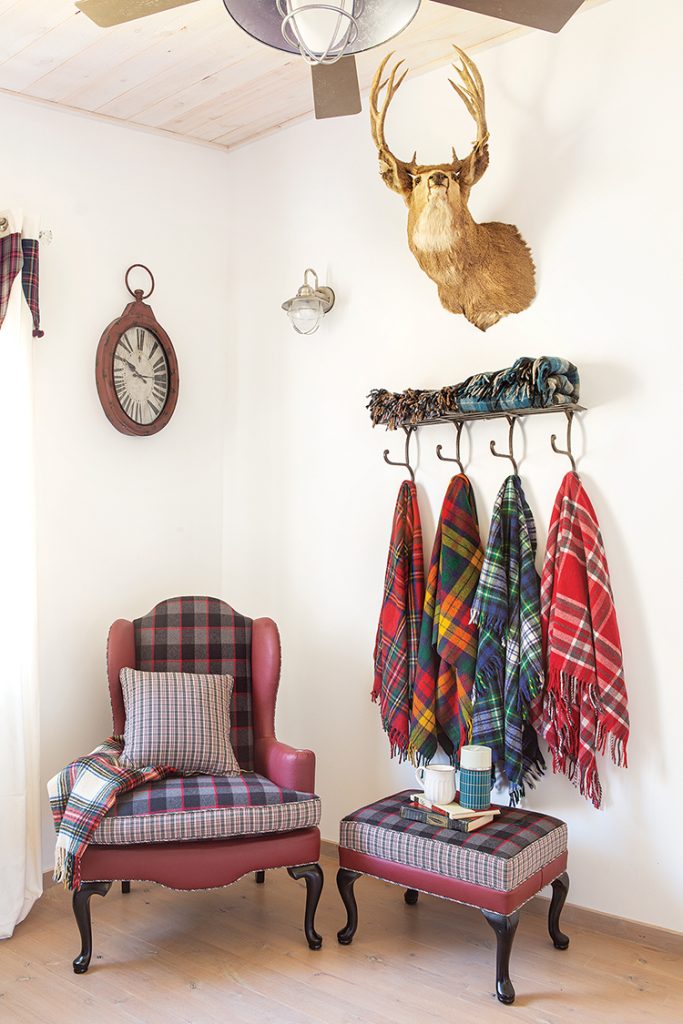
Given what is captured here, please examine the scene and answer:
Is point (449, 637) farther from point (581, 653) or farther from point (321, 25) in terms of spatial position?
point (321, 25)

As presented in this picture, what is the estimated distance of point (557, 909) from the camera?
2.77 meters

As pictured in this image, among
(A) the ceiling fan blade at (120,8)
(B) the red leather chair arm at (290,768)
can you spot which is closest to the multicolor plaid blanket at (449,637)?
(B) the red leather chair arm at (290,768)

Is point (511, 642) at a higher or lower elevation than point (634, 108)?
lower

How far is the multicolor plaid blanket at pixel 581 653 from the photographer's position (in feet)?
9.16

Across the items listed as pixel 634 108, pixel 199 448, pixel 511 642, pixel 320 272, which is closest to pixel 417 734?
pixel 511 642

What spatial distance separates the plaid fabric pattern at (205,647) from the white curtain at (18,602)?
40 centimetres

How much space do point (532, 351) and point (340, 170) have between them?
3.73 feet

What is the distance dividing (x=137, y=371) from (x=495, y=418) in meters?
1.42

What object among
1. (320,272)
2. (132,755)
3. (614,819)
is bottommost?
(614,819)

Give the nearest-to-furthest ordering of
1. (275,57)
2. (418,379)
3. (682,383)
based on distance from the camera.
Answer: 1. (682,383)
2. (275,57)
3. (418,379)

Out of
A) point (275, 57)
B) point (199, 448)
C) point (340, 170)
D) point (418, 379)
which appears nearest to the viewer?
point (275, 57)

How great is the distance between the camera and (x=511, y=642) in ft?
9.72

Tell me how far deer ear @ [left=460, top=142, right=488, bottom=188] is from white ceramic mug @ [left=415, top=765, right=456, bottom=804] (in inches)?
70.4

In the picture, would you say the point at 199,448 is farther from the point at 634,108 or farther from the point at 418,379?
the point at 634,108
